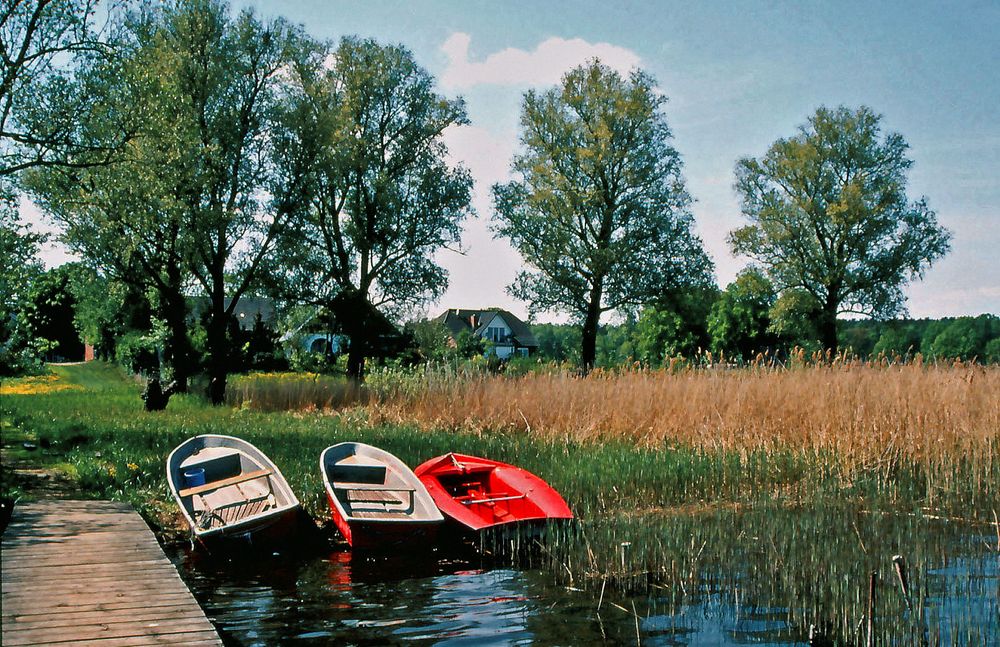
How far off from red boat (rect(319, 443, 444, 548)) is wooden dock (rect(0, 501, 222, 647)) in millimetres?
2146

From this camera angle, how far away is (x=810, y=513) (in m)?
10.4

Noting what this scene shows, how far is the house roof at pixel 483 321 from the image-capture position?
278 ft

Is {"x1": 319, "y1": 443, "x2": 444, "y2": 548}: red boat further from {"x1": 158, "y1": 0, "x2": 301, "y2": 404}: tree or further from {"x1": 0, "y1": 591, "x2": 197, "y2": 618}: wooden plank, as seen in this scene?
{"x1": 158, "y1": 0, "x2": 301, "y2": 404}: tree

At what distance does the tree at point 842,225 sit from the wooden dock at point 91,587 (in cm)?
3961

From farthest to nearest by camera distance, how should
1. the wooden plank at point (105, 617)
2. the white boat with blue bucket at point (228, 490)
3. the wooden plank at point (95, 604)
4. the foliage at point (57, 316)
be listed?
the foliage at point (57, 316) < the white boat with blue bucket at point (228, 490) < the wooden plank at point (95, 604) < the wooden plank at point (105, 617)

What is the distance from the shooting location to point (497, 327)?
87062mm

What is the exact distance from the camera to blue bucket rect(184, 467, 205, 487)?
439 inches

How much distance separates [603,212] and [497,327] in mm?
48792

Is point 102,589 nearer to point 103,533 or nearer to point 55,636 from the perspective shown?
point 55,636

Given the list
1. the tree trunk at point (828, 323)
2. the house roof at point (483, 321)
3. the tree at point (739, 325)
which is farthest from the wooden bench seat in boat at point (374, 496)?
the house roof at point (483, 321)

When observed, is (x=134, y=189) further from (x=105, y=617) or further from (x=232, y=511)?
(x=105, y=617)

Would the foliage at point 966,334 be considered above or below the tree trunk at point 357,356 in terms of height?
above

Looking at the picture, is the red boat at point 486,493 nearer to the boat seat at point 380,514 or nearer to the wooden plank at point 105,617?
the boat seat at point 380,514

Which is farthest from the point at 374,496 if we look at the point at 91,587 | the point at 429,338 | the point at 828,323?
the point at 828,323
